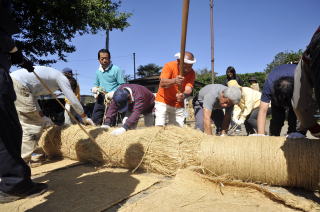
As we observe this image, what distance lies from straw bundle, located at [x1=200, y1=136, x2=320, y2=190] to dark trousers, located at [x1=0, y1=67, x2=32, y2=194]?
174 centimetres

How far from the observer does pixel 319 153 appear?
2.19 meters

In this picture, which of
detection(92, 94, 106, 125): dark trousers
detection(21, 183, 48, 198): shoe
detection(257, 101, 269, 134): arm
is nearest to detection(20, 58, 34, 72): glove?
detection(21, 183, 48, 198): shoe

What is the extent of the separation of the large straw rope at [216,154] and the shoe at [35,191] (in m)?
0.97

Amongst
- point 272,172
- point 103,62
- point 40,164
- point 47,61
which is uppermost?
point 47,61

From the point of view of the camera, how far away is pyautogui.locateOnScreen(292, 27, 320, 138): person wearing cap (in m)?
1.41

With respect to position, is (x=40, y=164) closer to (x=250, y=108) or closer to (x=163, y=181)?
(x=163, y=181)

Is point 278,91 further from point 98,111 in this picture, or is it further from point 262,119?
point 98,111

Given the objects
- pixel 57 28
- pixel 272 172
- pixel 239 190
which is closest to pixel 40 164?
pixel 239 190

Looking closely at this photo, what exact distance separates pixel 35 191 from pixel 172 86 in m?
2.55

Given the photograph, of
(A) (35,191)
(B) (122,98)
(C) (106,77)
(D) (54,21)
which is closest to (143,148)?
(B) (122,98)

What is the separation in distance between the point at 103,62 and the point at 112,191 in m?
2.97

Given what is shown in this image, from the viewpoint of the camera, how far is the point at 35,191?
2.20 meters

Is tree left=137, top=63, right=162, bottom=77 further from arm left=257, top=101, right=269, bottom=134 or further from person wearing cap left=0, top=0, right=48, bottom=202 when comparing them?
person wearing cap left=0, top=0, right=48, bottom=202

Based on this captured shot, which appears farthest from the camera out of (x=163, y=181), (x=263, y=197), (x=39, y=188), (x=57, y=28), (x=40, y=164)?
(x=57, y=28)
